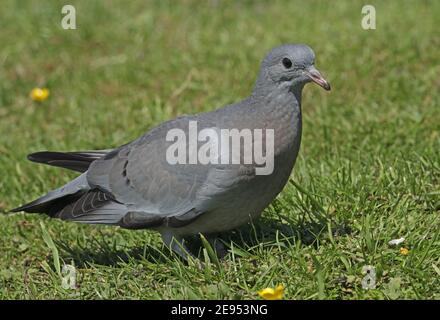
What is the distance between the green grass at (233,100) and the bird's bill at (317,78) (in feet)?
2.01

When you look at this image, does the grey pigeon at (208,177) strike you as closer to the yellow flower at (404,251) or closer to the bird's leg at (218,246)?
the bird's leg at (218,246)

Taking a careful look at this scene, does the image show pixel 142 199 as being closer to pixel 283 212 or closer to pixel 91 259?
pixel 91 259

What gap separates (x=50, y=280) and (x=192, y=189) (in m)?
0.91

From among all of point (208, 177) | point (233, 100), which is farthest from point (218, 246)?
point (233, 100)

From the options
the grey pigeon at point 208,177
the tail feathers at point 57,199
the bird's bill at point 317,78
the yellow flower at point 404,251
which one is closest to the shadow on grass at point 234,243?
the grey pigeon at point 208,177

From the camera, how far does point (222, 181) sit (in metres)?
3.83

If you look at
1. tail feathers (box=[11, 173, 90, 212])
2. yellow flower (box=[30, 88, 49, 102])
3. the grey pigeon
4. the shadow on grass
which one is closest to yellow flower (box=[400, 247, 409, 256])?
the shadow on grass

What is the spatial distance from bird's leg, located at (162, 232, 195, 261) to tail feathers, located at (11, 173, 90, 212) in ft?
1.91

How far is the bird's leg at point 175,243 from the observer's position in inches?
161

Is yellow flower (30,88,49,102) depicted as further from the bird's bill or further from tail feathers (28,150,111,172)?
the bird's bill

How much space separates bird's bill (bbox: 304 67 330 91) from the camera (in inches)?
153

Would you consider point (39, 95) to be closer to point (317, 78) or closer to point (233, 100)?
point (233, 100)

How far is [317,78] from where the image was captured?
3895 mm
